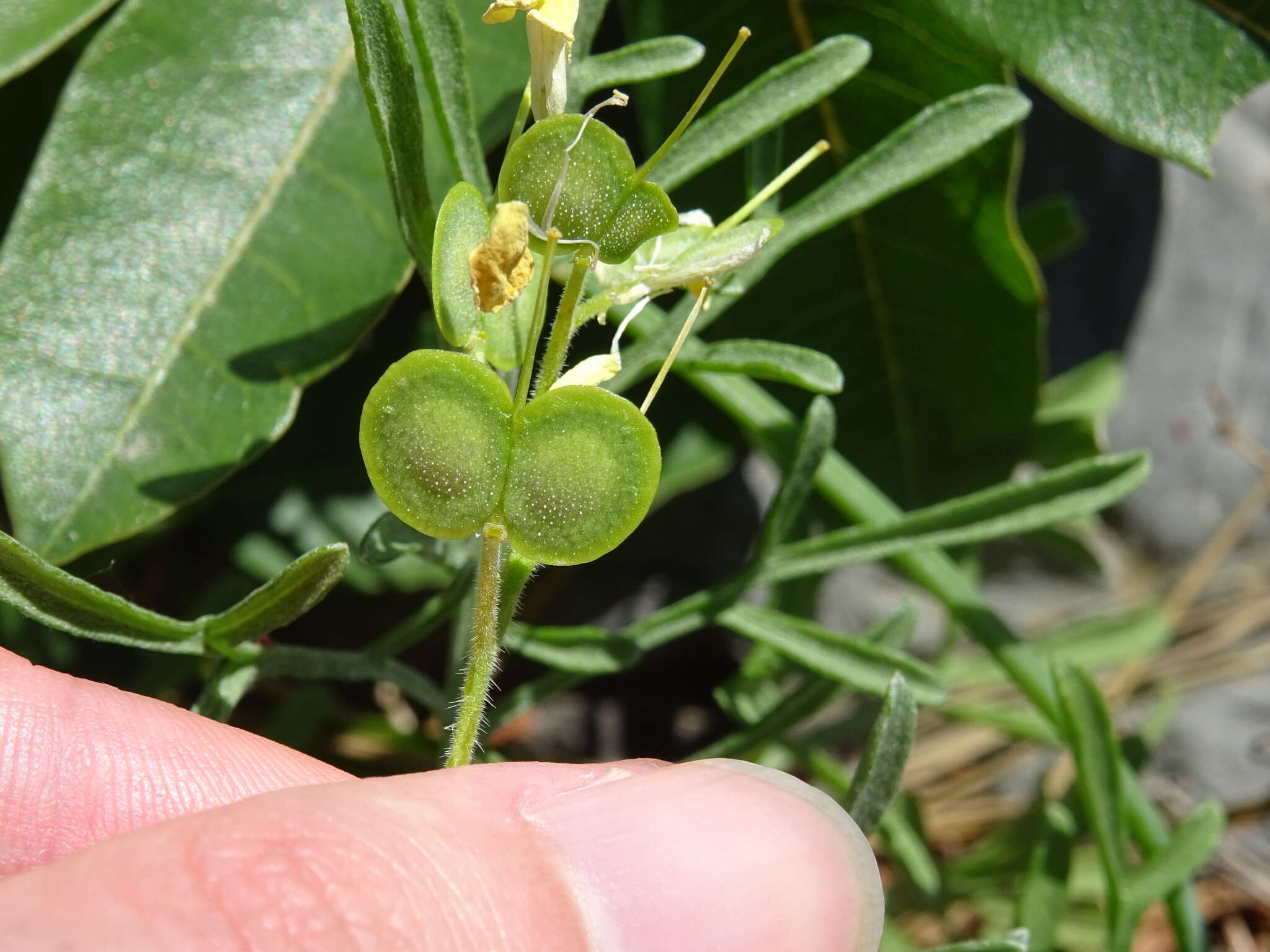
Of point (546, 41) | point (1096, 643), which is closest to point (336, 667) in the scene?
point (546, 41)

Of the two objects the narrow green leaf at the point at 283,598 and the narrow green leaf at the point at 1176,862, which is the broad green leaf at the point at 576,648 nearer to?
the narrow green leaf at the point at 283,598

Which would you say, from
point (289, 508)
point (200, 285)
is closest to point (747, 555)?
point (289, 508)

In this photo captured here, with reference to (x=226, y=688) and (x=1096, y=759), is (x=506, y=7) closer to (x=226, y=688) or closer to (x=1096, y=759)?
(x=226, y=688)

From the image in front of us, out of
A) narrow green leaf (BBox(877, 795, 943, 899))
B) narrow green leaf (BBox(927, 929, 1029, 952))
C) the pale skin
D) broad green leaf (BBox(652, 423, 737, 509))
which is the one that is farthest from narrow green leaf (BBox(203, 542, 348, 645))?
narrow green leaf (BBox(877, 795, 943, 899))

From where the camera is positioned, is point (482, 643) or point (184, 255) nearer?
point (482, 643)

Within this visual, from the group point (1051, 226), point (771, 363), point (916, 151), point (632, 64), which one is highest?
point (632, 64)

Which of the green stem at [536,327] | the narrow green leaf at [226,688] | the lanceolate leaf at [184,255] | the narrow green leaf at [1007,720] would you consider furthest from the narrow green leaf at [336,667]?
the narrow green leaf at [1007,720]

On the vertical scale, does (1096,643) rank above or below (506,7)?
below
